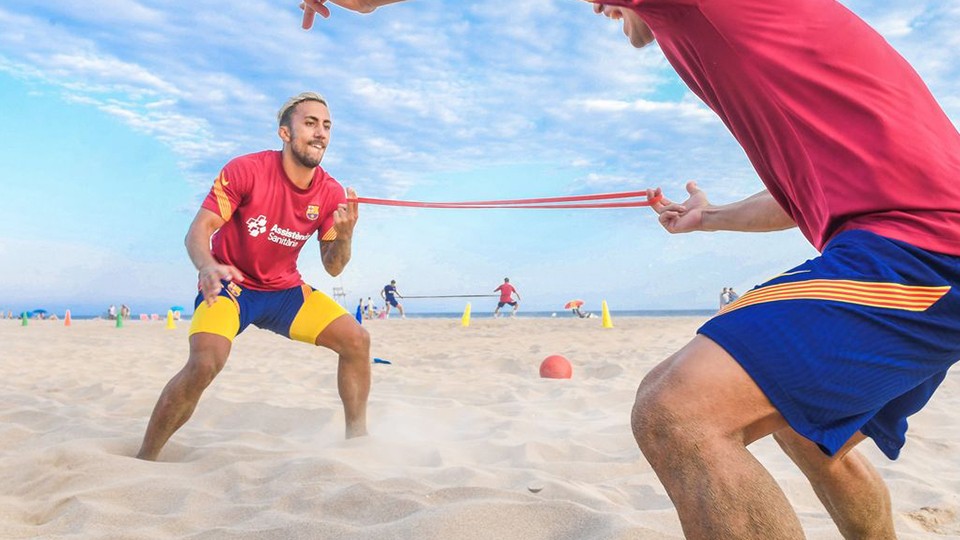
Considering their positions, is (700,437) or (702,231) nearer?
(700,437)

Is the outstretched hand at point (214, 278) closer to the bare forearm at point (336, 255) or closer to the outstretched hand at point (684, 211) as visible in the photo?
the bare forearm at point (336, 255)

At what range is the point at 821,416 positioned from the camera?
138 cm

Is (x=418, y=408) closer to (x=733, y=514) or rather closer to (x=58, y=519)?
(x=58, y=519)

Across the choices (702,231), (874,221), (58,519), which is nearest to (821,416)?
(874,221)

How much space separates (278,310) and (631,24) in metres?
2.88

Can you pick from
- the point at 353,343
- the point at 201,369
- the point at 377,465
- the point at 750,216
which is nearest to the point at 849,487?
the point at 750,216

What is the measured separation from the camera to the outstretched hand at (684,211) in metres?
2.36

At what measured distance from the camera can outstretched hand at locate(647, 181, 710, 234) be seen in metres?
2.36

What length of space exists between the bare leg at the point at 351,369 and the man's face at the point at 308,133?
0.94 meters

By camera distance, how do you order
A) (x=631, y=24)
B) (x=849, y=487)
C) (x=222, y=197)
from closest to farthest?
(x=631, y=24) → (x=849, y=487) → (x=222, y=197)

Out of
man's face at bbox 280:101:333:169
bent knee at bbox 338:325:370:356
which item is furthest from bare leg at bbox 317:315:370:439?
man's face at bbox 280:101:333:169

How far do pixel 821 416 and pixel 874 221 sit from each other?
17.0 inches

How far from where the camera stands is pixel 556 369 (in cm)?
681

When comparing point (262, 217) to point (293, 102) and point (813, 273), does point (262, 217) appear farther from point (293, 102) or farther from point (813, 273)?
point (813, 273)
